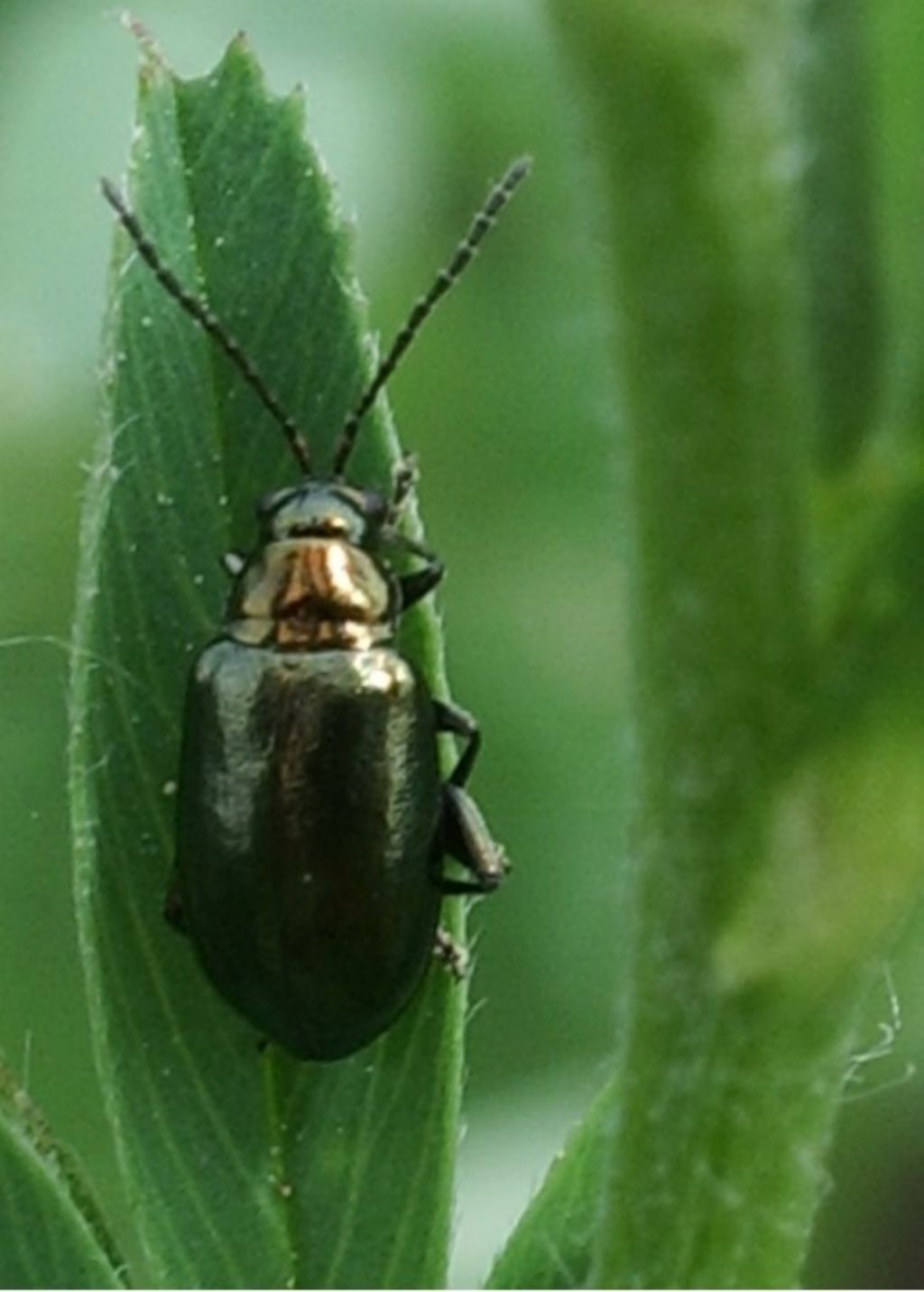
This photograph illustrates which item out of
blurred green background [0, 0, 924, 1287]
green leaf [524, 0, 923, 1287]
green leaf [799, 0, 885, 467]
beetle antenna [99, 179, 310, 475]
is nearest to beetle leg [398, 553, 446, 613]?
beetle antenna [99, 179, 310, 475]

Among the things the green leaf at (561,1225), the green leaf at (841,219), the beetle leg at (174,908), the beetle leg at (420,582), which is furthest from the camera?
the beetle leg at (420,582)

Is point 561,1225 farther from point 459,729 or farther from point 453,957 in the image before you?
point 459,729

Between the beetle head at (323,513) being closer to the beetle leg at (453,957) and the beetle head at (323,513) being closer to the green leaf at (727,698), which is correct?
the beetle leg at (453,957)

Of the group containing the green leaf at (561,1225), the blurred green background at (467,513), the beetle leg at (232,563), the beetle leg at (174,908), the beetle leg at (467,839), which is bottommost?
the green leaf at (561,1225)

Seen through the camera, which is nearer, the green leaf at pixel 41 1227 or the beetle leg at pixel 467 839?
the green leaf at pixel 41 1227

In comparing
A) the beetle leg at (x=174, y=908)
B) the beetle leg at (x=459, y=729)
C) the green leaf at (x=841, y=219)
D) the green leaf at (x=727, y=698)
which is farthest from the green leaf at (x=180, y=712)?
the green leaf at (x=841, y=219)

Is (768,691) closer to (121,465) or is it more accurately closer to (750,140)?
(750,140)

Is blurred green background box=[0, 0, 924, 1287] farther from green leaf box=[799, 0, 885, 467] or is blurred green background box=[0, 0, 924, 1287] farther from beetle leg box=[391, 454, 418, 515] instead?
green leaf box=[799, 0, 885, 467]

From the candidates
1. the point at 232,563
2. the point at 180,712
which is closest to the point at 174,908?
the point at 180,712
